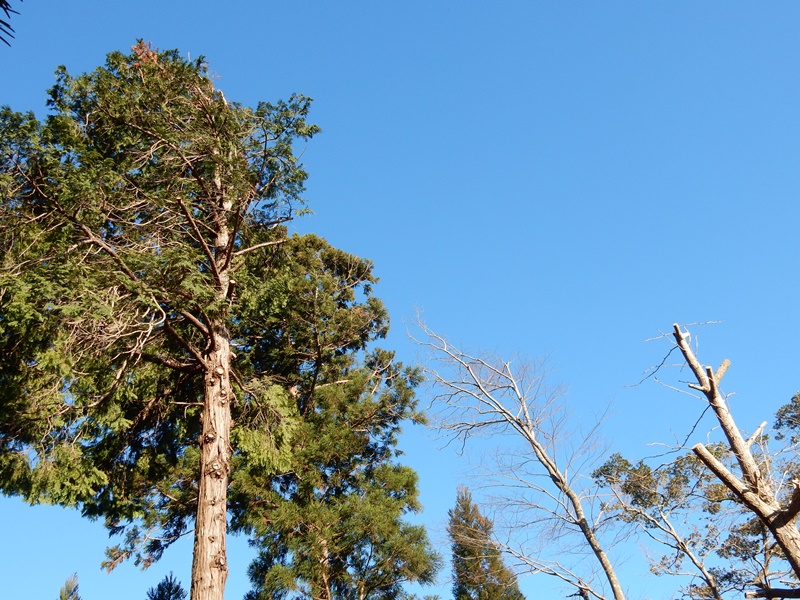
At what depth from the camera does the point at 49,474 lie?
343 inches

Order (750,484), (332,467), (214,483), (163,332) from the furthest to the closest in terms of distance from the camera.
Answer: (332,467) < (163,332) < (214,483) < (750,484)

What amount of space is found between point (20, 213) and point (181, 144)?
2.30 m

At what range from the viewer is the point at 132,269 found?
8023mm

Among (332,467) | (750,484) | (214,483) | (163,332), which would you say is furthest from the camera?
(332,467)

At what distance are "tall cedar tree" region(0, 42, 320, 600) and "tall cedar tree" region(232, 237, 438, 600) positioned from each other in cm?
142

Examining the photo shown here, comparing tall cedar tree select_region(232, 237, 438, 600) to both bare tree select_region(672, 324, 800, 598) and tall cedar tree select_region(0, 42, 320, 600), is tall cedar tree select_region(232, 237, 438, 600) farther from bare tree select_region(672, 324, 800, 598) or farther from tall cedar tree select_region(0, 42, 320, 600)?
bare tree select_region(672, 324, 800, 598)

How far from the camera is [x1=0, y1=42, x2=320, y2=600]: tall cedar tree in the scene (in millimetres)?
7516

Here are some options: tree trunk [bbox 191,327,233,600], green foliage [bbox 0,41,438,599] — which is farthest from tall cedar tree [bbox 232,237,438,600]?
tree trunk [bbox 191,327,233,600]

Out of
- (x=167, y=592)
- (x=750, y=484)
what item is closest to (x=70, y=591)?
(x=167, y=592)

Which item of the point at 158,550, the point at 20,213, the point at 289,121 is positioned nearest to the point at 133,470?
the point at 158,550

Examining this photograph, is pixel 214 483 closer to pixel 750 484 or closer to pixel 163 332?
pixel 163 332

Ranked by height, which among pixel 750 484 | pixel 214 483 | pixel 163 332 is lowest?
pixel 750 484

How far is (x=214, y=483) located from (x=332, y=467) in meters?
6.30

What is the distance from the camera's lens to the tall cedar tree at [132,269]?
752 cm
